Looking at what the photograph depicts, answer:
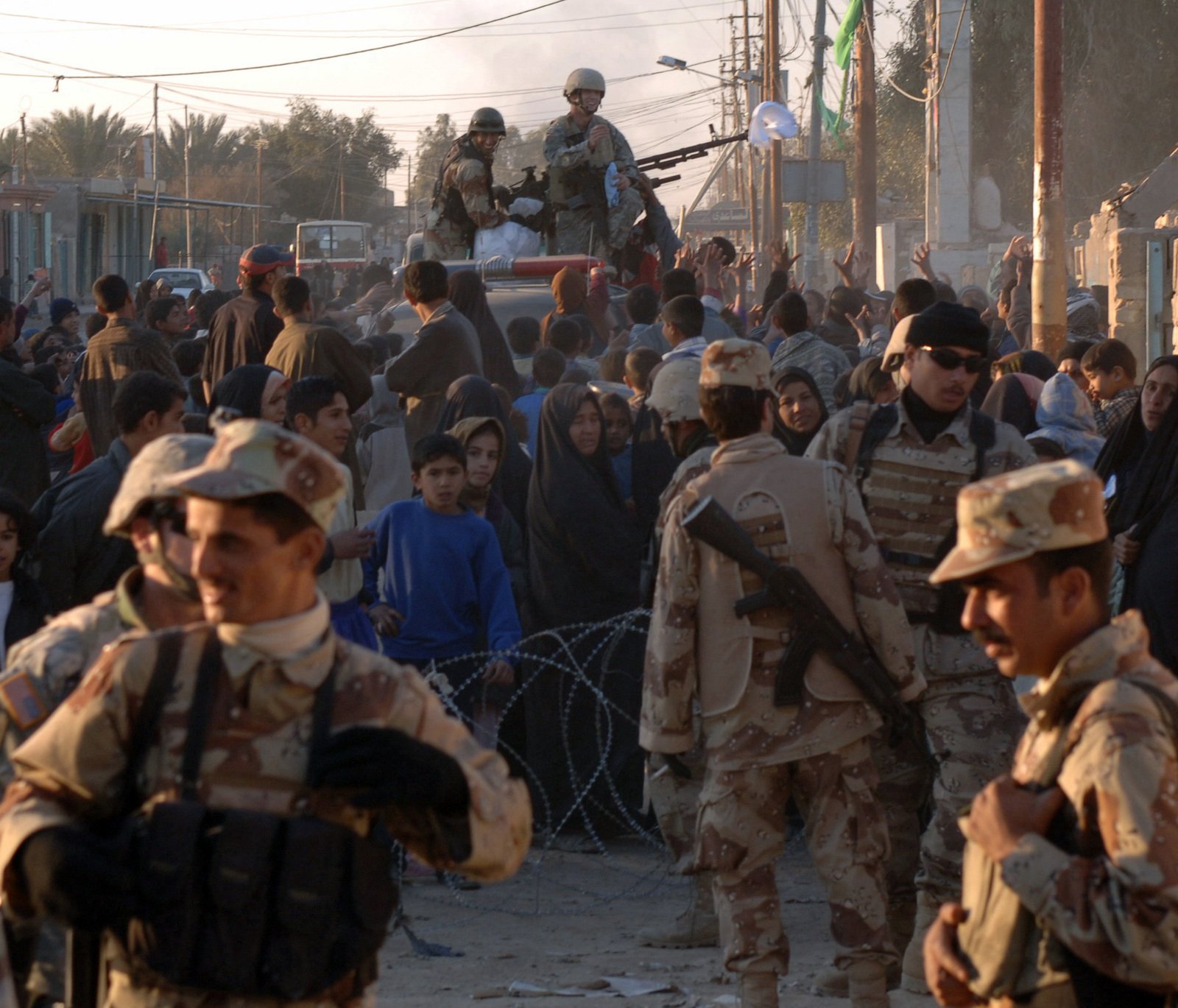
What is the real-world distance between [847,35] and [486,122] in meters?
17.4

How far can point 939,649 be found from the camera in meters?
5.16

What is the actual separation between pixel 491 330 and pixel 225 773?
23.7 feet

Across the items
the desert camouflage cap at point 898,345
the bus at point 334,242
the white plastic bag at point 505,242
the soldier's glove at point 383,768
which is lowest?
the soldier's glove at point 383,768

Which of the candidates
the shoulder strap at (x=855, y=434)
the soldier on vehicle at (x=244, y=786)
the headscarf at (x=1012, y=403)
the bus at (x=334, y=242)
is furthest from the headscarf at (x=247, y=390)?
the bus at (x=334, y=242)

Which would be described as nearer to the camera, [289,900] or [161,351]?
[289,900]

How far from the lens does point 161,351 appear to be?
8688mm

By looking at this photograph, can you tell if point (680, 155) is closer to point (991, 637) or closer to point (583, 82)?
point (583, 82)

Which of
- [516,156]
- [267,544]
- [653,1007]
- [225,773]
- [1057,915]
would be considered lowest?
[653,1007]

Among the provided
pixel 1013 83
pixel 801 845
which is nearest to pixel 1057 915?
pixel 801 845

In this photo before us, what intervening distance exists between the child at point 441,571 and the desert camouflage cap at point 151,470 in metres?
3.54

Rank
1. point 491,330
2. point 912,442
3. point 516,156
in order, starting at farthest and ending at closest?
1. point 516,156
2. point 491,330
3. point 912,442

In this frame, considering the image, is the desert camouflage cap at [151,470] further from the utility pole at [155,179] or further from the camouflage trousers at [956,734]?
the utility pole at [155,179]

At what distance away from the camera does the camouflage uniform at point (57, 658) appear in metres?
2.96

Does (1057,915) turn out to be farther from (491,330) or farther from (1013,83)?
(1013,83)
